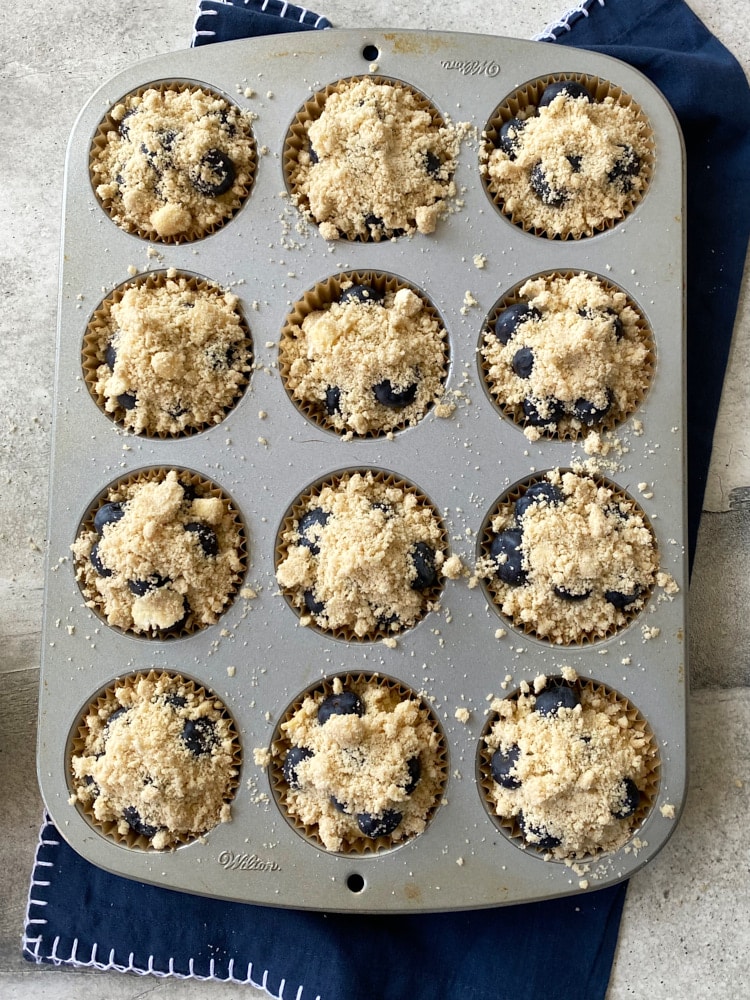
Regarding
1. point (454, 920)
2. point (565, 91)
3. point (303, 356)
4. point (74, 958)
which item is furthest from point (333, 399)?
point (74, 958)

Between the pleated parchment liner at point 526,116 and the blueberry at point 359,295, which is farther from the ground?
the pleated parchment liner at point 526,116

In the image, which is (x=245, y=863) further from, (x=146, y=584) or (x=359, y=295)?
(x=359, y=295)

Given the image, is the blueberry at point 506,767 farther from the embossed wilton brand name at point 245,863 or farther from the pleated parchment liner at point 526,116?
the pleated parchment liner at point 526,116

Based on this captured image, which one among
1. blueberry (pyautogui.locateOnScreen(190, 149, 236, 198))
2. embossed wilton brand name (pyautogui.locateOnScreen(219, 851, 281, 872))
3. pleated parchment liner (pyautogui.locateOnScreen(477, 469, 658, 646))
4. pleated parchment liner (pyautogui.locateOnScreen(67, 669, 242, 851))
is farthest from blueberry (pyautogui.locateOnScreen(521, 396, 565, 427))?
embossed wilton brand name (pyautogui.locateOnScreen(219, 851, 281, 872))

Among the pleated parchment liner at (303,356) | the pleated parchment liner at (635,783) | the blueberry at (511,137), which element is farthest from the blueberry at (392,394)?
the pleated parchment liner at (635,783)

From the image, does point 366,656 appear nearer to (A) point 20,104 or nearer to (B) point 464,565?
(B) point 464,565

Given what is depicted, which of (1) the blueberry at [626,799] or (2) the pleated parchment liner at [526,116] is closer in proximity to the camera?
(1) the blueberry at [626,799]

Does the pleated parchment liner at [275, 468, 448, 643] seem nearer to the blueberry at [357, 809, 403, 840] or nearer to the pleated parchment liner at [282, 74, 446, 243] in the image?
the blueberry at [357, 809, 403, 840]

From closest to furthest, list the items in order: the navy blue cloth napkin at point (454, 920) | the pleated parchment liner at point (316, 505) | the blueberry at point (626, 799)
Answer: the blueberry at point (626, 799) → the pleated parchment liner at point (316, 505) → the navy blue cloth napkin at point (454, 920)
